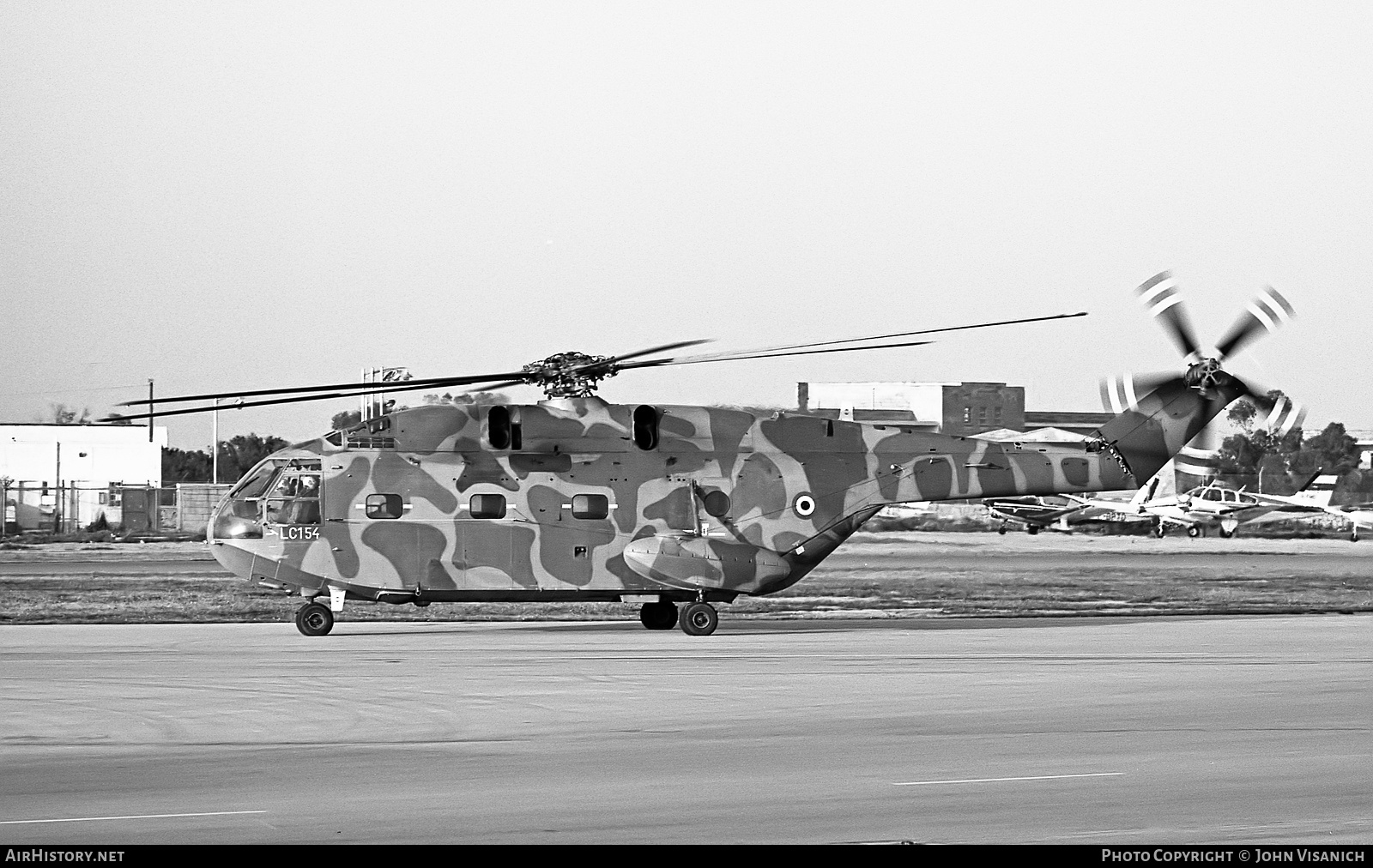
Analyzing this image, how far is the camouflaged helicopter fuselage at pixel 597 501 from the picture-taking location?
23219mm

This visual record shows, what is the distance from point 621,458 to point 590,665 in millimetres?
5835

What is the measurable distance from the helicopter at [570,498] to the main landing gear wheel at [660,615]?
12cm

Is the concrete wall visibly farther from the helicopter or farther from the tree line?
the tree line

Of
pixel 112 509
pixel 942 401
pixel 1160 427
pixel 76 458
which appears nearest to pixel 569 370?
pixel 1160 427

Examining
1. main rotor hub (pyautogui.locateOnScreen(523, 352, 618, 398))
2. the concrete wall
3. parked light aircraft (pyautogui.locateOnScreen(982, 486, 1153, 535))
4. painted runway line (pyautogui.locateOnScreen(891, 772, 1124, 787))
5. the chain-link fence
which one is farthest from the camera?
parked light aircraft (pyautogui.locateOnScreen(982, 486, 1153, 535))

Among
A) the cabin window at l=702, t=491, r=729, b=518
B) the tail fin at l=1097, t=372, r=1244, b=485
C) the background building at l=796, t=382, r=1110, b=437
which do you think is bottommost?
the cabin window at l=702, t=491, r=729, b=518

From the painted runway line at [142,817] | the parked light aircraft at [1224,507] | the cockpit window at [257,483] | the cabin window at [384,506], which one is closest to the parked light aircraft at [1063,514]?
the parked light aircraft at [1224,507]

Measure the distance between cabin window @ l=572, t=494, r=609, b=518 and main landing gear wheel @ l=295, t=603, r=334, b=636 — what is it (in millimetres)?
3754

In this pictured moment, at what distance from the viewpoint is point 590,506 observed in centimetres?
2358

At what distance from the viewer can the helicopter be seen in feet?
76.0

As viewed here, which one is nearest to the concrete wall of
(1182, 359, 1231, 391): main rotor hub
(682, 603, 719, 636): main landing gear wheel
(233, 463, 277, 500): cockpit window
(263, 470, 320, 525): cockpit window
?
(233, 463, 277, 500): cockpit window

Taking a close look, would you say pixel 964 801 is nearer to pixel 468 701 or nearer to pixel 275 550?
pixel 468 701

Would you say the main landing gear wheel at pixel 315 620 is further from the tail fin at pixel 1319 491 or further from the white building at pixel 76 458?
the white building at pixel 76 458
